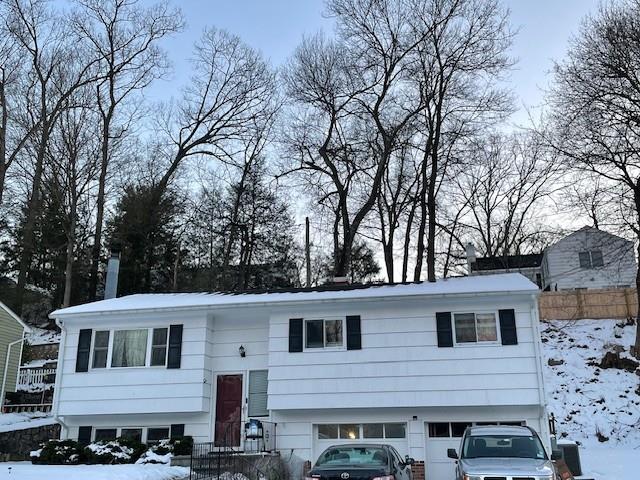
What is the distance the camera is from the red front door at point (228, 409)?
1609cm

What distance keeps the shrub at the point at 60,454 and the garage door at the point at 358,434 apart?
597 cm

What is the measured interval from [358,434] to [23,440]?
1060 cm

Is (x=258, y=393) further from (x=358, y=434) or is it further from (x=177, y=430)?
(x=358, y=434)

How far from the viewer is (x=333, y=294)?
15922 mm

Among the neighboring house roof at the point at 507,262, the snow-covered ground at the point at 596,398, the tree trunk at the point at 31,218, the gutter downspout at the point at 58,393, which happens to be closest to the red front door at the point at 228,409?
the gutter downspout at the point at 58,393

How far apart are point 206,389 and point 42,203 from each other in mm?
20480

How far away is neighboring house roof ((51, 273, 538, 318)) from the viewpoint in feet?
49.4

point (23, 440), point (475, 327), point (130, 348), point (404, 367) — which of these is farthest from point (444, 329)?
point (23, 440)

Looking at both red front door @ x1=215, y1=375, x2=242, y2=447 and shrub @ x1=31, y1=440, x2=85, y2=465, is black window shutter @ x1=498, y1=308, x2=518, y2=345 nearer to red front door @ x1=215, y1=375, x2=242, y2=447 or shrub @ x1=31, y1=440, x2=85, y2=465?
red front door @ x1=215, y1=375, x2=242, y2=447

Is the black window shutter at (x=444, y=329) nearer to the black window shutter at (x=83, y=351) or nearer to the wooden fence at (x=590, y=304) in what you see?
the black window shutter at (x=83, y=351)

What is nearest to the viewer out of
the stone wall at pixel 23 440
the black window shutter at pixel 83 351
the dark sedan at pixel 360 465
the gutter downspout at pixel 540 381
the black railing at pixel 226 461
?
the dark sedan at pixel 360 465

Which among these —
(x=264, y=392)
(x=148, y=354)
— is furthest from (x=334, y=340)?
(x=148, y=354)

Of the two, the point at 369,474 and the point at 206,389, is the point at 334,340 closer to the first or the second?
the point at 206,389

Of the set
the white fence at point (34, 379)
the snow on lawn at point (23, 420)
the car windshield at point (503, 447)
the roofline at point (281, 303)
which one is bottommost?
the car windshield at point (503, 447)
